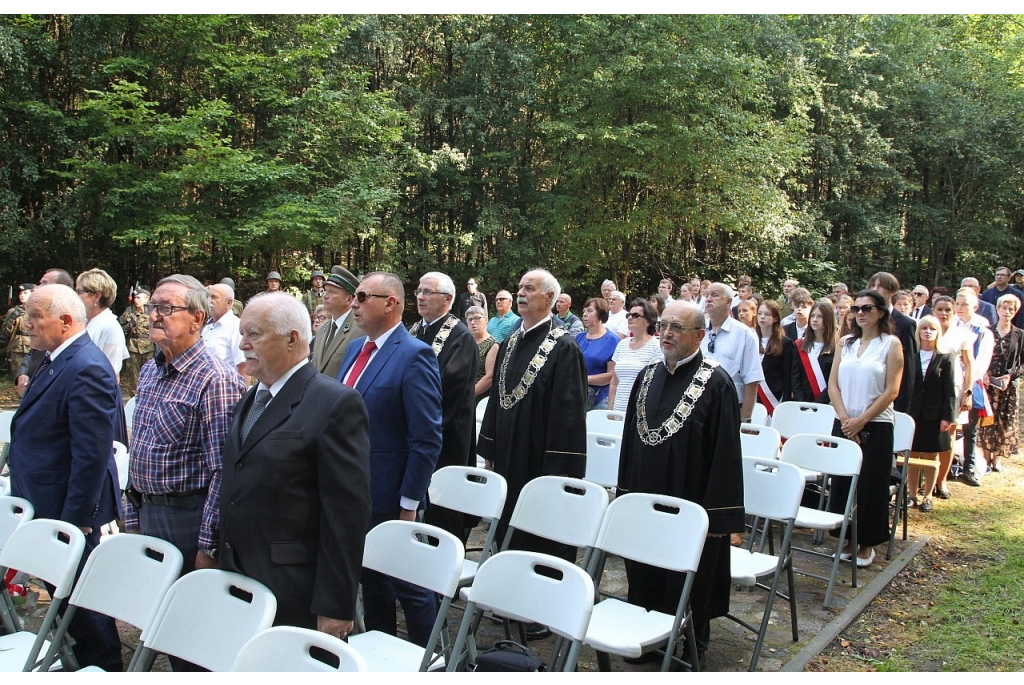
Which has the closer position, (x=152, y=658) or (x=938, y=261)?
(x=152, y=658)

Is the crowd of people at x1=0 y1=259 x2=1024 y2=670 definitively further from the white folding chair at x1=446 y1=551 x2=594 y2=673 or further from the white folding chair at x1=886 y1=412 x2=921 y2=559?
the white folding chair at x1=446 y1=551 x2=594 y2=673

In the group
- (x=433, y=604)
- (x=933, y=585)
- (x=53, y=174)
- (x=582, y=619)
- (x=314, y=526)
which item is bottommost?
(x=933, y=585)

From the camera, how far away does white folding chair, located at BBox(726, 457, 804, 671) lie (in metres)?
3.83

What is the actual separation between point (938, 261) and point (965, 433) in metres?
18.1

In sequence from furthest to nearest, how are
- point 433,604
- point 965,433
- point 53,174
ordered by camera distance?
point 53,174 → point 965,433 → point 433,604

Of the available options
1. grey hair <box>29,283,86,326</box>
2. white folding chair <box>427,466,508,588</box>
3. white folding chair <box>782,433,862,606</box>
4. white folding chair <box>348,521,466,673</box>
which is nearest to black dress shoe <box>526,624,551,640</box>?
white folding chair <box>427,466,508,588</box>

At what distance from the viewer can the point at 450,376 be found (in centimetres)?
409

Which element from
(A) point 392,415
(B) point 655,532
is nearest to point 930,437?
(B) point 655,532

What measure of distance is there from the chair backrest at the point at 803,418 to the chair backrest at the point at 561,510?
2.73 m

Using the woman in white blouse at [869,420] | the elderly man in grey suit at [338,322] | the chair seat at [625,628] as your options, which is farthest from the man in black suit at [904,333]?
the elderly man in grey suit at [338,322]

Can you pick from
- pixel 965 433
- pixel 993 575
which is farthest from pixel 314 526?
pixel 965 433

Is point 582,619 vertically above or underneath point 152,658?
above

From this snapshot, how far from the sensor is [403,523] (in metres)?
2.95

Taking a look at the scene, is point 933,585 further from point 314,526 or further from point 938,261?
point 938,261
